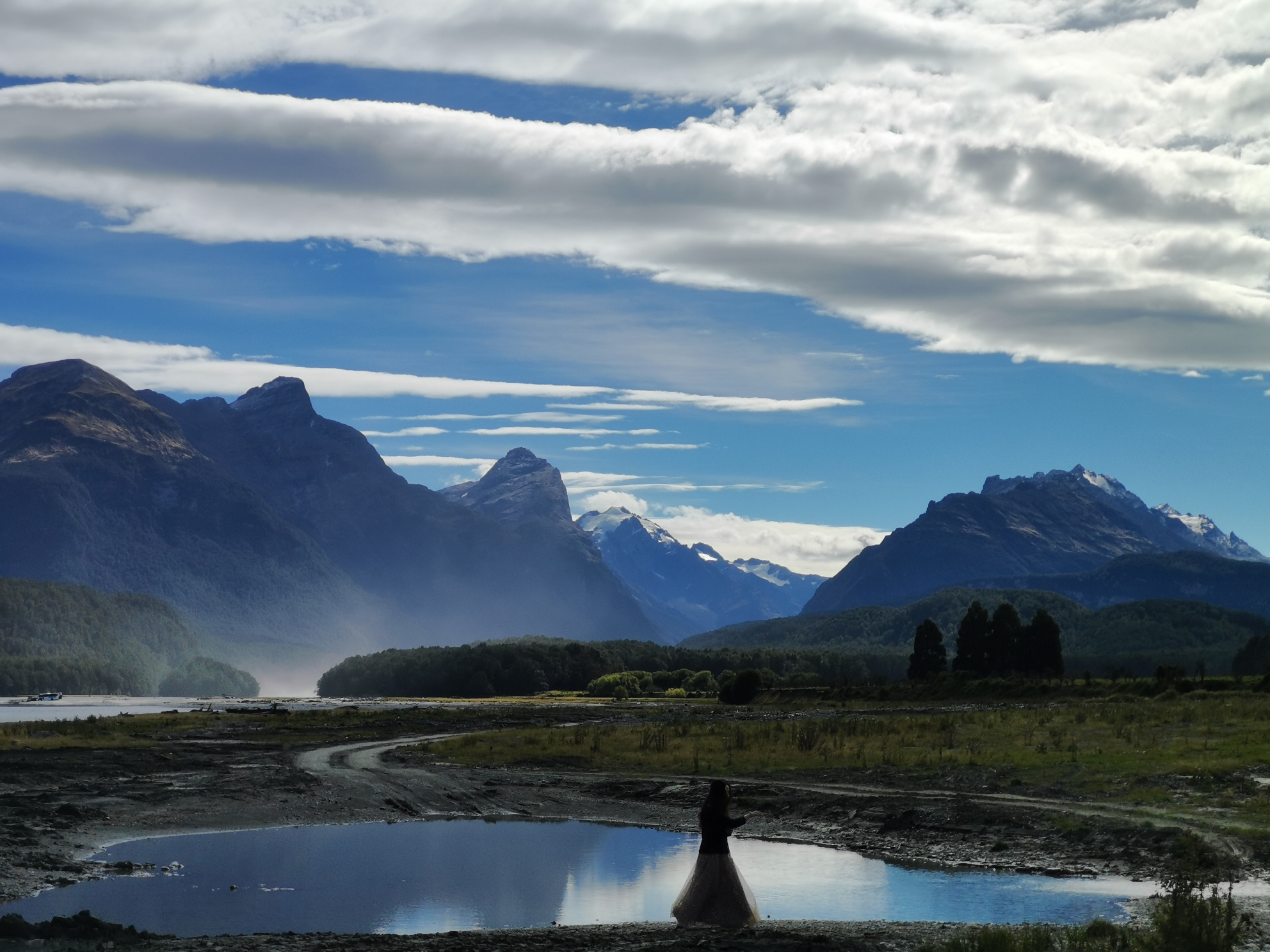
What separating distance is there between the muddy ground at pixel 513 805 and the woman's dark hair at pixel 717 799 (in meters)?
11.8

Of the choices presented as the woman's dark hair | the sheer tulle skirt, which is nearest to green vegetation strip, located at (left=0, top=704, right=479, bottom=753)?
the sheer tulle skirt

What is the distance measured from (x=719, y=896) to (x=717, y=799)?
6.10 ft

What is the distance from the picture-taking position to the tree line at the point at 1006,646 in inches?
5226

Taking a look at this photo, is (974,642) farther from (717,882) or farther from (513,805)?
(717,882)

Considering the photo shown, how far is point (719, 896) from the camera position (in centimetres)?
2512

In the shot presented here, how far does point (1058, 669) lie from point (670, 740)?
236ft

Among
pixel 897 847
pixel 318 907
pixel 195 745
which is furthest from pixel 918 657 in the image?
pixel 318 907

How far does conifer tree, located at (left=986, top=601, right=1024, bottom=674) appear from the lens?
13500 cm

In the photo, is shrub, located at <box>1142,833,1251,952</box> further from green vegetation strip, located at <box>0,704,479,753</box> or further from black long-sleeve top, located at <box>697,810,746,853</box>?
green vegetation strip, located at <box>0,704,479,753</box>

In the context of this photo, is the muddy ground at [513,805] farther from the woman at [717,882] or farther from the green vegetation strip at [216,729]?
the woman at [717,882]

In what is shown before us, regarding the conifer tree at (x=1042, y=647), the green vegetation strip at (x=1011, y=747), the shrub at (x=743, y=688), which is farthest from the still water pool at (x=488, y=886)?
the shrub at (x=743, y=688)

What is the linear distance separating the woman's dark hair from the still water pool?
4.76 metres

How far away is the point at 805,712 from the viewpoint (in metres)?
109

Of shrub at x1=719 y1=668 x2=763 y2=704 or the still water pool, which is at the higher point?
the still water pool
